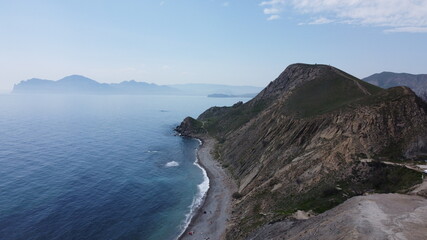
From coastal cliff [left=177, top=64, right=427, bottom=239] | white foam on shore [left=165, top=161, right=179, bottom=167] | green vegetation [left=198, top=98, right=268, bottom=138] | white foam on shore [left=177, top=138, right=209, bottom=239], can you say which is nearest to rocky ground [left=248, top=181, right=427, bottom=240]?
coastal cliff [left=177, top=64, right=427, bottom=239]

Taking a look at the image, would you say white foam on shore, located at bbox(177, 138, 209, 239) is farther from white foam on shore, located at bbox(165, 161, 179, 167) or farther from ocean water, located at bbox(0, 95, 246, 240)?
white foam on shore, located at bbox(165, 161, 179, 167)

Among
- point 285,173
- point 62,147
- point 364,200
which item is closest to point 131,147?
point 62,147

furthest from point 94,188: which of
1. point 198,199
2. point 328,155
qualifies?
point 328,155

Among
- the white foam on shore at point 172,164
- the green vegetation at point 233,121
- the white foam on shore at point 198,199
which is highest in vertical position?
the green vegetation at point 233,121

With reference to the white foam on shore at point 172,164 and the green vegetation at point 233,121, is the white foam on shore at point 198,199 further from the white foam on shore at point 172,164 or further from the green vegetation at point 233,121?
the green vegetation at point 233,121

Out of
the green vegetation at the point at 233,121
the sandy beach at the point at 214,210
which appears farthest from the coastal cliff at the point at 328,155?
the green vegetation at the point at 233,121

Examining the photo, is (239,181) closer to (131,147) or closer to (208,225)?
(208,225)
